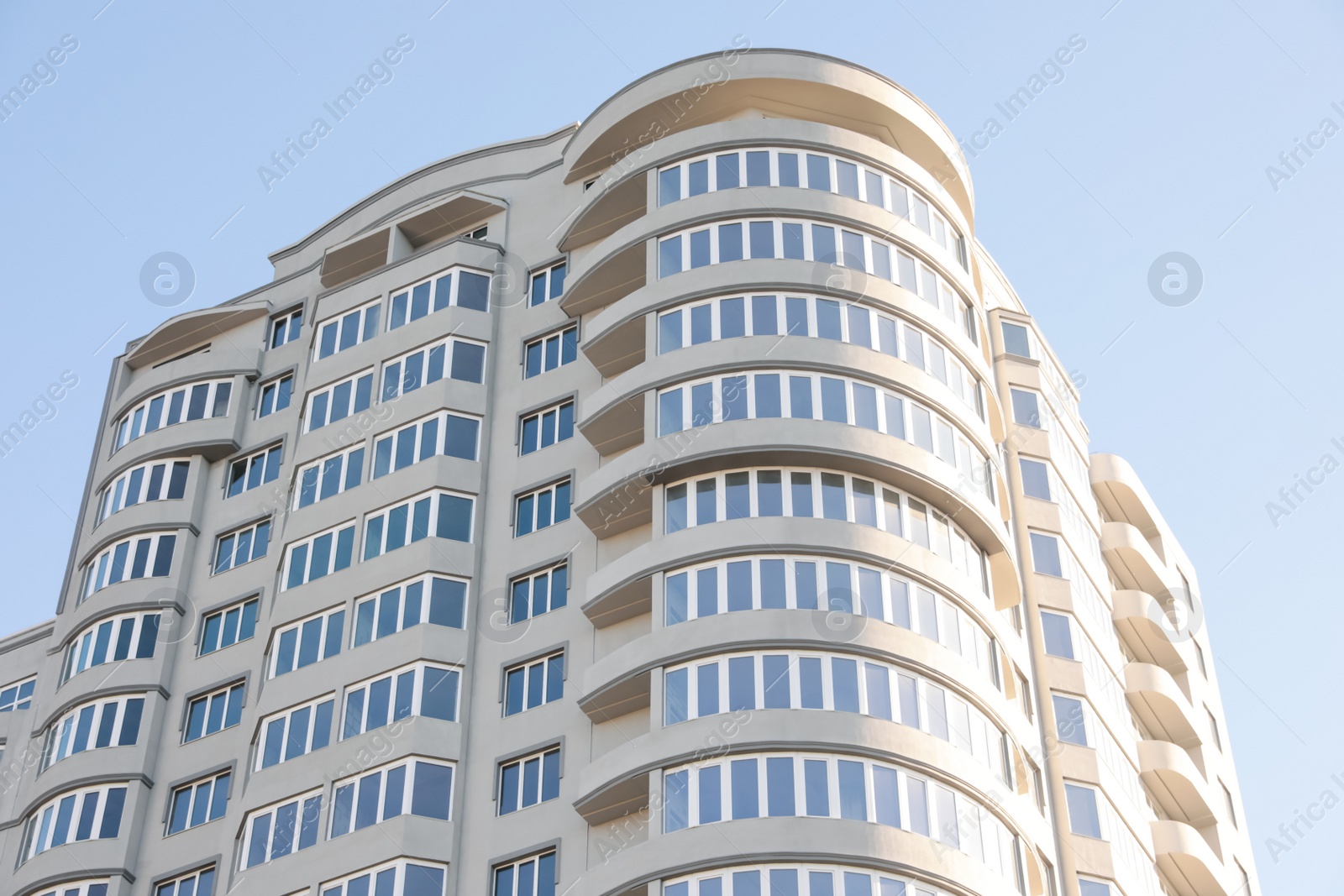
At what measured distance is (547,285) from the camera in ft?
184

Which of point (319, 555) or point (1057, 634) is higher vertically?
point (319, 555)

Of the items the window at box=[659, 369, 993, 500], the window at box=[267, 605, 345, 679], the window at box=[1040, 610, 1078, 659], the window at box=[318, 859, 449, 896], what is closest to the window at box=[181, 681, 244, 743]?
the window at box=[267, 605, 345, 679]

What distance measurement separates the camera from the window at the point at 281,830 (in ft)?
150

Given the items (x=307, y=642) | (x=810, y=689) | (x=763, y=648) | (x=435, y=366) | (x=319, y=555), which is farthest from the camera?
(x=435, y=366)

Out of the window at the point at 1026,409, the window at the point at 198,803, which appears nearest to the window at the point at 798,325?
the window at the point at 1026,409

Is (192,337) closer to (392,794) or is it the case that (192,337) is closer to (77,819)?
(77,819)

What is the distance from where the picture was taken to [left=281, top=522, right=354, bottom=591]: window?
51.4 meters

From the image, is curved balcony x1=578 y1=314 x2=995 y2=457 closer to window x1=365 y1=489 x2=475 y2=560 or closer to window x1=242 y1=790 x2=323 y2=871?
window x1=365 y1=489 x2=475 y2=560

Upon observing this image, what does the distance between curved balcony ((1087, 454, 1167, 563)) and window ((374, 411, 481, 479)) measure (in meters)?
24.8

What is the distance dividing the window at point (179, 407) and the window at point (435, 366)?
308 inches

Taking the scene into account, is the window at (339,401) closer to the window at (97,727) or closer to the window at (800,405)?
the window at (97,727)

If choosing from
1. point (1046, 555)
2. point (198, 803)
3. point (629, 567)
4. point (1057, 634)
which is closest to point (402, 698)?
point (629, 567)

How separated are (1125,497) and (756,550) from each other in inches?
1014

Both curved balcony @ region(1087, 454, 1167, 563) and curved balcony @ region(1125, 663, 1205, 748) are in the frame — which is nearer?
curved balcony @ region(1125, 663, 1205, 748)
